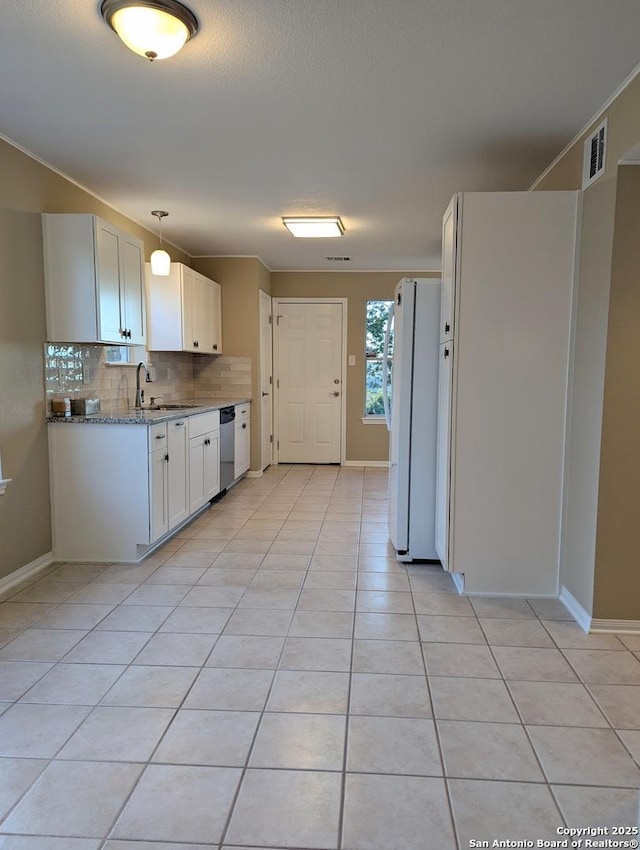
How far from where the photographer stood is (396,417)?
11.3 ft

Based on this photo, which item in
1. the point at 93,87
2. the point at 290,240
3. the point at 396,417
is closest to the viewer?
the point at 93,87

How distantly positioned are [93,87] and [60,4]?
1.82 ft

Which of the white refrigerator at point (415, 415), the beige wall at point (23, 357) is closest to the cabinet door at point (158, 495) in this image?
the beige wall at point (23, 357)

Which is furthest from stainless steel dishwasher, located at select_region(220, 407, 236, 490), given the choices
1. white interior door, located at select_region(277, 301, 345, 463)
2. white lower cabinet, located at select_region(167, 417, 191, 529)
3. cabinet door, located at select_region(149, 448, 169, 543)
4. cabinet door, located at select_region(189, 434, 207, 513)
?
white interior door, located at select_region(277, 301, 345, 463)

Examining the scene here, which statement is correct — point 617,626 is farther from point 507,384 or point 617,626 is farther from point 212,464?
point 212,464

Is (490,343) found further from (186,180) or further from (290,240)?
(290,240)

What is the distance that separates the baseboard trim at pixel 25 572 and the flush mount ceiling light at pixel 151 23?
2628 mm

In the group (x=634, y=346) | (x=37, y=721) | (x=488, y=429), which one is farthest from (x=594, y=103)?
(x=37, y=721)

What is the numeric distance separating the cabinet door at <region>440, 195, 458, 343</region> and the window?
3.71 meters

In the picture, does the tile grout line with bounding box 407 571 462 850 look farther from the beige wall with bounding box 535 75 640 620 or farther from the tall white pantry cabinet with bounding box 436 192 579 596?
the beige wall with bounding box 535 75 640 620

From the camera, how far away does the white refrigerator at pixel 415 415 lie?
331 centimetres

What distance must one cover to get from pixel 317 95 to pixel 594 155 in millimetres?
1316

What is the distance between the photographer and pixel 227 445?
17.0 feet

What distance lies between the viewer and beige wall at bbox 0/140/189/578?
2.94 meters
